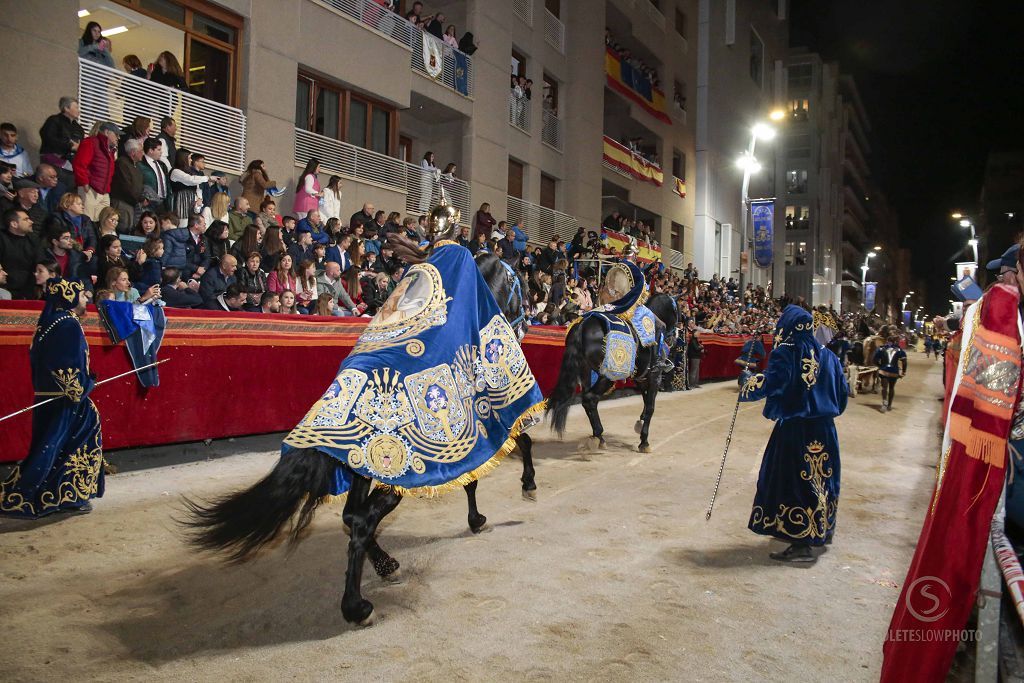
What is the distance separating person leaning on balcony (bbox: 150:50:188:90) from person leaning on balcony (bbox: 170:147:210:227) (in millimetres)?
2692

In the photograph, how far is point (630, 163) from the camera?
27766 mm

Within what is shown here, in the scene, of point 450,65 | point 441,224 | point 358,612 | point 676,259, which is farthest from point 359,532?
point 676,259

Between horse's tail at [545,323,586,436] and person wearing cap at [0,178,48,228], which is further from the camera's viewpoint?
horse's tail at [545,323,586,436]

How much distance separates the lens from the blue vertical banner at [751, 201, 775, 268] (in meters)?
33.6

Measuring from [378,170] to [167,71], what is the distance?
522cm

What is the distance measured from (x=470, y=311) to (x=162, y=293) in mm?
5464

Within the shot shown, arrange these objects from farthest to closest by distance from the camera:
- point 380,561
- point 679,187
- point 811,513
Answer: point 679,187 < point 811,513 < point 380,561

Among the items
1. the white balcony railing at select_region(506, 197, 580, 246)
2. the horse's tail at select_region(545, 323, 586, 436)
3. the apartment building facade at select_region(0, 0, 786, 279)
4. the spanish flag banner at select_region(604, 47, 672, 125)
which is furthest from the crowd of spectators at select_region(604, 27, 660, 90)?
the horse's tail at select_region(545, 323, 586, 436)

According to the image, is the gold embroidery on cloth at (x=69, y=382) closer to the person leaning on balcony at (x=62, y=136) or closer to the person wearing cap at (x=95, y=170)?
the person wearing cap at (x=95, y=170)

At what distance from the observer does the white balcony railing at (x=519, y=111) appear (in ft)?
68.2

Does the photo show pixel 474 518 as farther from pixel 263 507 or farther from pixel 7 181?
pixel 7 181

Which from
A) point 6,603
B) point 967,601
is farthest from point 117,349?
point 967,601

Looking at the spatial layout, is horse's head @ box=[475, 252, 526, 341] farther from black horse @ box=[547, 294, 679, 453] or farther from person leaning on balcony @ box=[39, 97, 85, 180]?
person leaning on balcony @ box=[39, 97, 85, 180]

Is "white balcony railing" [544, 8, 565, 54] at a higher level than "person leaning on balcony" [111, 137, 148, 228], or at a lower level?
higher
